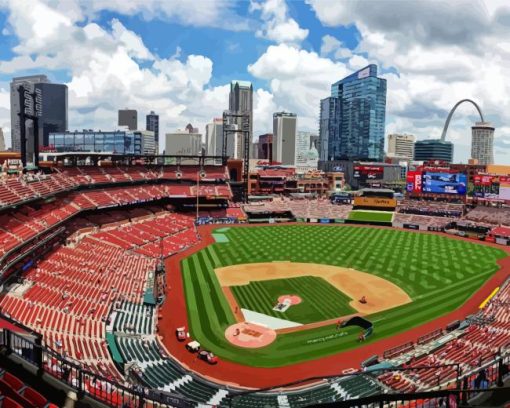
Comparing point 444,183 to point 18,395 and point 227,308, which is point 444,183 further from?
point 18,395

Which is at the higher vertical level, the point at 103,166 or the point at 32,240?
the point at 103,166

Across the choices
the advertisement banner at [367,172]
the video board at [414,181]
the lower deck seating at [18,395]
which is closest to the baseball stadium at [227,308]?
the lower deck seating at [18,395]

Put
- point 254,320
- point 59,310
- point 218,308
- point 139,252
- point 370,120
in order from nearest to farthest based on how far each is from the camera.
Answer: point 59,310
point 254,320
point 218,308
point 139,252
point 370,120

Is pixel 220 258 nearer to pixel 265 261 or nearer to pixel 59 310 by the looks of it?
pixel 265 261

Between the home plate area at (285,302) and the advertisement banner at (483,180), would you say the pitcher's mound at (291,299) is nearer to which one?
the home plate area at (285,302)

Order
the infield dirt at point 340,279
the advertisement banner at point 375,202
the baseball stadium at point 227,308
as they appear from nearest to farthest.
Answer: the baseball stadium at point 227,308 → the infield dirt at point 340,279 → the advertisement banner at point 375,202

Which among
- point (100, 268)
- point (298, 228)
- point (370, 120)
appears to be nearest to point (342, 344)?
point (100, 268)

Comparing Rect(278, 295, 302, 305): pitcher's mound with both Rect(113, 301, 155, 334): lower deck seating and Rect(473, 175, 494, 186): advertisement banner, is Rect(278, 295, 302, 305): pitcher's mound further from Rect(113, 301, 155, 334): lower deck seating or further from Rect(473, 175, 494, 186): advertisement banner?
Rect(473, 175, 494, 186): advertisement banner
